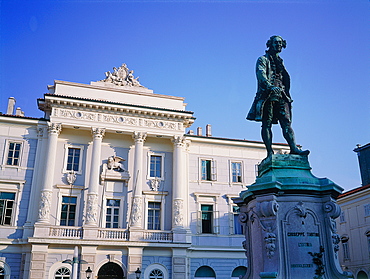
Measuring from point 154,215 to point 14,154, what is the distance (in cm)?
Answer: 1107

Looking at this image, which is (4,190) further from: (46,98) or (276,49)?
(276,49)

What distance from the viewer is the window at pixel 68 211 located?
2750cm

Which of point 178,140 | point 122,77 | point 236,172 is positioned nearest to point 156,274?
point 178,140

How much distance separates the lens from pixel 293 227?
7.62 metres

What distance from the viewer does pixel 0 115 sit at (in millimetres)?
28203

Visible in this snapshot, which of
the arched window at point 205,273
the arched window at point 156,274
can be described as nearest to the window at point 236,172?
the arched window at point 205,273

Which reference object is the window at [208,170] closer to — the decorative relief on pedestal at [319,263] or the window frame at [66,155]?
the window frame at [66,155]

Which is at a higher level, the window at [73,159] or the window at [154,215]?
the window at [73,159]

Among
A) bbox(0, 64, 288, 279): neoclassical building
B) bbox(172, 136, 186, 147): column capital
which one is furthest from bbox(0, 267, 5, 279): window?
bbox(172, 136, 186, 147): column capital

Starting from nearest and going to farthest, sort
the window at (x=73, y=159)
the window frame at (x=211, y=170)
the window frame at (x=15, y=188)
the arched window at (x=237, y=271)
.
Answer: the window frame at (x=15, y=188) → the window at (x=73, y=159) → the arched window at (x=237, y=271) → the window frame at (x=211, y=170)

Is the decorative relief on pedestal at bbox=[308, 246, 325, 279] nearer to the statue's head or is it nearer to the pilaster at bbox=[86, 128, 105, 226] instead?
the statue's head

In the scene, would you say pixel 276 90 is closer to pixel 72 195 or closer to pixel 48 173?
pixel 48 173

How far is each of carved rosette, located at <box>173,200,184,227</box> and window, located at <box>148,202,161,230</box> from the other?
1.40m

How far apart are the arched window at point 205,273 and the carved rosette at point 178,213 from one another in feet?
12.3
